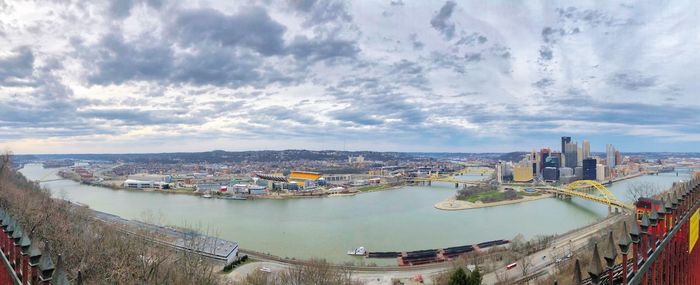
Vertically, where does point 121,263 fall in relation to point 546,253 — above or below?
above

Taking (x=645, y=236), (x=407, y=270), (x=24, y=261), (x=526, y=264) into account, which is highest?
(x=645, y=236)

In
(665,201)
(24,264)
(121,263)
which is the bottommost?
(121,263)

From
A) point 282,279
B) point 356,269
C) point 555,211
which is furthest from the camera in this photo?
point 555,211

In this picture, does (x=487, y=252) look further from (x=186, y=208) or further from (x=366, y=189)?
(x=366, y=189)

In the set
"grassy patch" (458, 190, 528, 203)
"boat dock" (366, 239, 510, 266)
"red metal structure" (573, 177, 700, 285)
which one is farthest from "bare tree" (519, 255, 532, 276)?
"grassy patch" (458, 190, 528, 203)

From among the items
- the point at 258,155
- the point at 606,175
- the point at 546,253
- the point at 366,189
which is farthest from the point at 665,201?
the point at 258,155

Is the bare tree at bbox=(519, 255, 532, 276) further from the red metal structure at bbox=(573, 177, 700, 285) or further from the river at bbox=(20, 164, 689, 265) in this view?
the red metal structure at bbox=(573, 177, 700, 285)

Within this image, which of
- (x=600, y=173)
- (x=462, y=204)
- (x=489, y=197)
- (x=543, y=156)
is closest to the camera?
(x=462, y=204)

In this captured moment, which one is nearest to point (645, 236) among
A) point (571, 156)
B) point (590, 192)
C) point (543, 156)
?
point (590, 192)

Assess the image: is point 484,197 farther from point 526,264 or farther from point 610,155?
point 610,155
